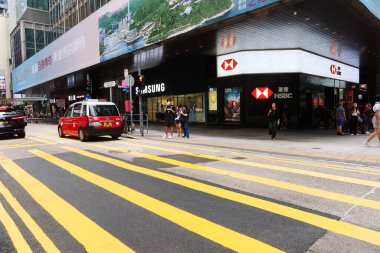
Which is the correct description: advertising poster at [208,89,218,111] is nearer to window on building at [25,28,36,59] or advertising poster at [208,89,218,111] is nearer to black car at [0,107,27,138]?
black car at [0,107,27,138]

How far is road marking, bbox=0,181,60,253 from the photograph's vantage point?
3.86 metres

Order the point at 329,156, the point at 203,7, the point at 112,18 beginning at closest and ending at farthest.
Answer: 1. the point at 329,156
2. the point at 203,7
3. the point at 112,18

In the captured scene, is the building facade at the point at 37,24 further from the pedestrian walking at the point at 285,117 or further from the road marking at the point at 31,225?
the road marking at the point at 31,225

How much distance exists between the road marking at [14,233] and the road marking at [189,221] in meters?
1.74

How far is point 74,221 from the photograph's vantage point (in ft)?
15.5

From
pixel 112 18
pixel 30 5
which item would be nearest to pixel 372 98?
pixel 112 18

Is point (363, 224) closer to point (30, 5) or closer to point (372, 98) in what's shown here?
point (372, 98)

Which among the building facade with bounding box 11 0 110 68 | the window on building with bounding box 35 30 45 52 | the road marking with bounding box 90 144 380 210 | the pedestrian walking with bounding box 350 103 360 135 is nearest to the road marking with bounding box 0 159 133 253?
the road marking with bounding box 90 144 380 210

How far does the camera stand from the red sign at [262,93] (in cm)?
2156

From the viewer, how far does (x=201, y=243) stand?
12.7ft

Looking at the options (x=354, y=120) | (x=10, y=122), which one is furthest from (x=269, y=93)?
(x=10, y=122)

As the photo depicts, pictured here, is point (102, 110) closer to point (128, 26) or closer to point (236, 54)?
point (128, 26)

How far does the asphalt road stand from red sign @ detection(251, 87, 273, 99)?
12664 millimetres

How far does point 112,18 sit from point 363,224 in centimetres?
2242
